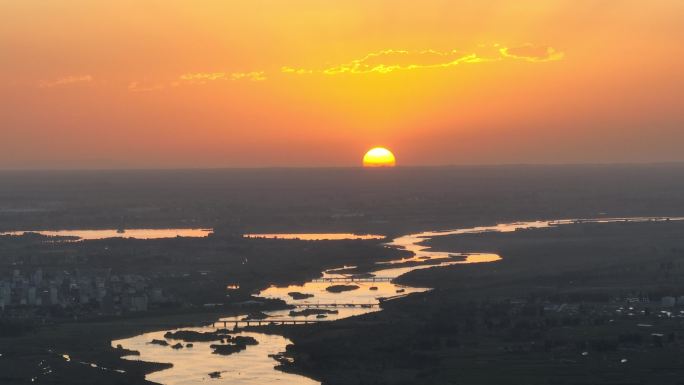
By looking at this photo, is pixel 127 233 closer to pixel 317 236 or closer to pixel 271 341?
pixel 317 236

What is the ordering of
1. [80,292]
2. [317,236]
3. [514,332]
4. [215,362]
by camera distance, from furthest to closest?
[317,236] → [80,292] → [514,332] → [215,362]

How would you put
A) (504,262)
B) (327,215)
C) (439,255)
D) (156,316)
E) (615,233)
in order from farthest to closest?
(327,215), (615,233), (439,255), (504,262), (156,316)

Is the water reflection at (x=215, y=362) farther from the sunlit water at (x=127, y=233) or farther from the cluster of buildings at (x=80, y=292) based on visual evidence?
the sunlit water at (x=127, y=233)

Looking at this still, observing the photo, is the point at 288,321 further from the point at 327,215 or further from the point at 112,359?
the point at 327,215

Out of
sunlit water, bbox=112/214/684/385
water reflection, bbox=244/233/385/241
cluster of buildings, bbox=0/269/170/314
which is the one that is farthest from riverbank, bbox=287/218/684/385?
water reflection, bbox=244/233/385/241

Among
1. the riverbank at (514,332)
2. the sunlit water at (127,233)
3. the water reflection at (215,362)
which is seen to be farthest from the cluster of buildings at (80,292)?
the sunlit water at (127,233)

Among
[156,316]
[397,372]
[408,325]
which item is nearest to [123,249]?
[156,316]

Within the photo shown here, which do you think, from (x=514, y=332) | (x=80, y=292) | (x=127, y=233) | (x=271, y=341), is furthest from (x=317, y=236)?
(x=271, y=341)
